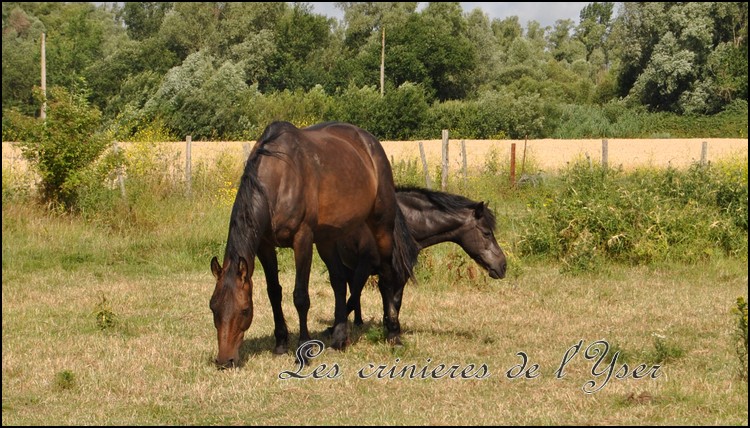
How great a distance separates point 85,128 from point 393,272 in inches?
356

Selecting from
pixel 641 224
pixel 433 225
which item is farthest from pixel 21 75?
pixel 433 225

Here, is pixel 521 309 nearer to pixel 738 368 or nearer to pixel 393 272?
pixel 393 272

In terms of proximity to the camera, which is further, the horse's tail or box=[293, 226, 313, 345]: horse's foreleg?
the horse's tail

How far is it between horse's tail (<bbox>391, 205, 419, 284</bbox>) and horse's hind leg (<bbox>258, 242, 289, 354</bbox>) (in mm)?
1515

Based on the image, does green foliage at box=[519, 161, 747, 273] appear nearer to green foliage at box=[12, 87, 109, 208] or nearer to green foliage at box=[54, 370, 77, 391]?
green foliage at box=[54, 370, 77, 391]

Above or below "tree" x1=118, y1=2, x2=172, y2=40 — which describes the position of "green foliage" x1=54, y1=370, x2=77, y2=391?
below

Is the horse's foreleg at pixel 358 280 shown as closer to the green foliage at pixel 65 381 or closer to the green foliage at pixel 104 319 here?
the green foliage at pixel 104 319

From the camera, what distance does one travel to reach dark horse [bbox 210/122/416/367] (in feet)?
23.1

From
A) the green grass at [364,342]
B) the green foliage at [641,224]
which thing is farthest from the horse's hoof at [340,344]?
the green foliage at [641,224]

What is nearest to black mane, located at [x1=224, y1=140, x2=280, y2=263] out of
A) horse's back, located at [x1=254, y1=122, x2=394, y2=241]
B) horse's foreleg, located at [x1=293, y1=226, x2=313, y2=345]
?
horse's back, located at [x1=254, y1=122, x2=394, y2=241]

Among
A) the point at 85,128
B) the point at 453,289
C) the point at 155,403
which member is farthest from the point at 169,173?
the point at 155,403

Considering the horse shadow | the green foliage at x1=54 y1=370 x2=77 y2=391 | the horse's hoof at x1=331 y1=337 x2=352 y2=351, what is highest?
the green foliage at x1=54 y1=370 x2=77 y2=391

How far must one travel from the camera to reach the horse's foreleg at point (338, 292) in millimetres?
8297

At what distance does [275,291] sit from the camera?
7902 mm
